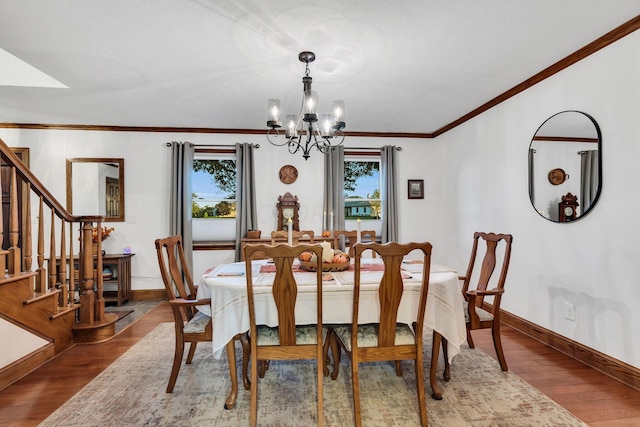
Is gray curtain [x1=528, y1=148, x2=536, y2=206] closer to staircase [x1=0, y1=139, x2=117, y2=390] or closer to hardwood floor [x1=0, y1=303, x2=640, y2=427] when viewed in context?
hardwood floor [x1=0, y1=303, x2=640, y2=427]

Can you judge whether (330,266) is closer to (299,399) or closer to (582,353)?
(299,399)

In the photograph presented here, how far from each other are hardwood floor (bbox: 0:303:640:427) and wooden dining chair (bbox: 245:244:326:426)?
1324 mm

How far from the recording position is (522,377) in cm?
236

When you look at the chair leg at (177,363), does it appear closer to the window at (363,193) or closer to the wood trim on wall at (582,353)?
the wood trim on wall at (582,353)

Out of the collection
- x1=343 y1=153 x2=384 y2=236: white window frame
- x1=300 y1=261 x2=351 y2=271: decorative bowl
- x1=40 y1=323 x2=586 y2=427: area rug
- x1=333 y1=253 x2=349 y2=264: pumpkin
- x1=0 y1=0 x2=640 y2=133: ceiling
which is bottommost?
x1=40 y1=323 x2=586 y2=427: area rug

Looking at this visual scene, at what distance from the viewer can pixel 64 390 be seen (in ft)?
7.34

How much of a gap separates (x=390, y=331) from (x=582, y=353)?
185 centimetres

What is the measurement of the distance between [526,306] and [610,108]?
1864mm

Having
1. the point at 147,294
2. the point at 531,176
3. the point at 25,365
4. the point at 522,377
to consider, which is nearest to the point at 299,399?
the point at 522,377

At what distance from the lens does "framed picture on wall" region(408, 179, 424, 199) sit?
5148 millimetres

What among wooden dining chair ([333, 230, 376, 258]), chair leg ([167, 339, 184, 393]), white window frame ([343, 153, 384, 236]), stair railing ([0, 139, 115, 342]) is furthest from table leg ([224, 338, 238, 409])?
white window frame ([343, 153, 384, 236])

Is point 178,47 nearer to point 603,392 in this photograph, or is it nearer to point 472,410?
point 472,410

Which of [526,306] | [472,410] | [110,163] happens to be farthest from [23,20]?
[526,306]

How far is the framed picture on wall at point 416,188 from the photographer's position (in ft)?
16.9
